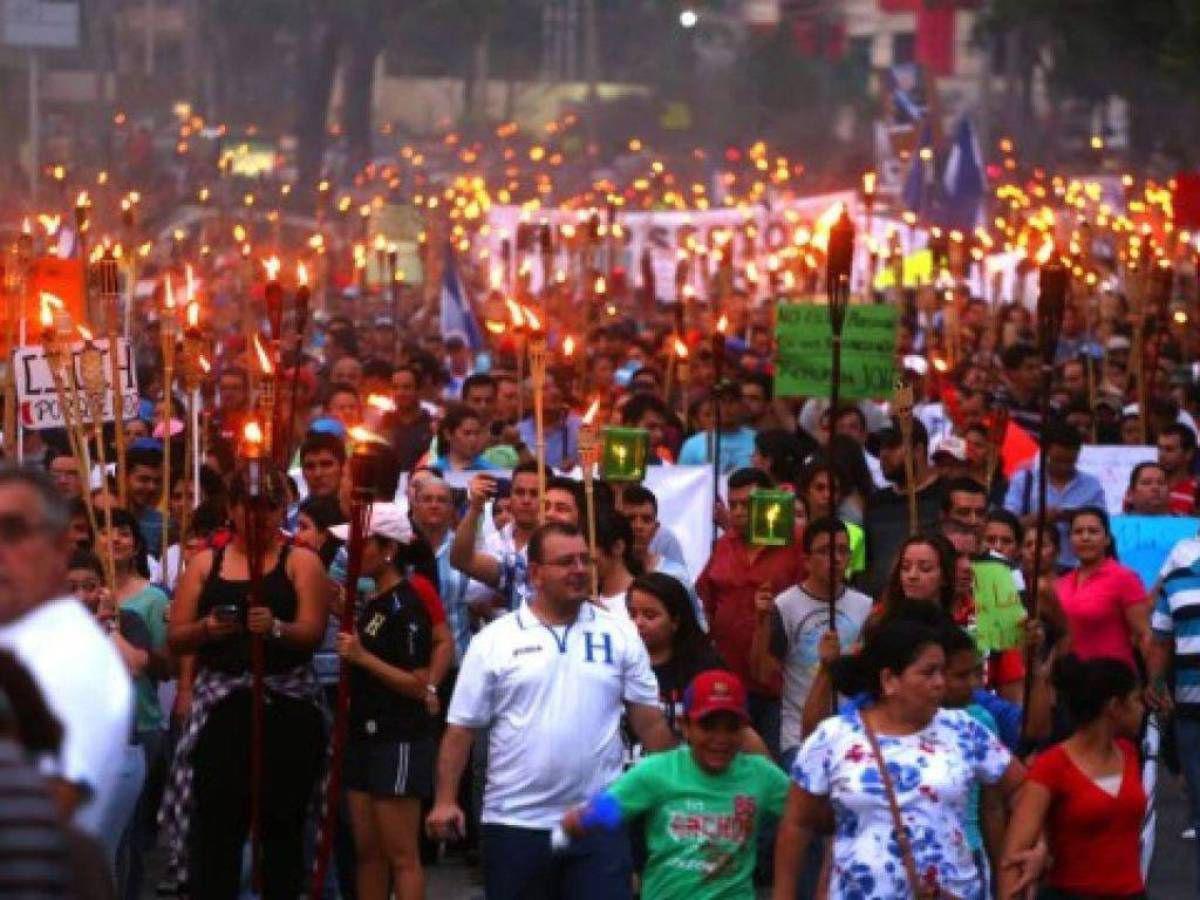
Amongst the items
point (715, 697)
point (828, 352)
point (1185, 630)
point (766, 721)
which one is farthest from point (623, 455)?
point (715, 697)

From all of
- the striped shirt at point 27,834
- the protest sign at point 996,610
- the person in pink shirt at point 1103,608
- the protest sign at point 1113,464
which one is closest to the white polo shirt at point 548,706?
the protest sign at point 996,610

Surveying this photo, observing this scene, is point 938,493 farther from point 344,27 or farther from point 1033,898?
point 344,27

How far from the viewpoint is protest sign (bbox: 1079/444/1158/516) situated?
58.0ft

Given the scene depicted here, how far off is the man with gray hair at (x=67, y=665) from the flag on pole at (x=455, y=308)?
21.1 m

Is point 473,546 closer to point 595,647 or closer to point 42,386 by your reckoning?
point 595,647

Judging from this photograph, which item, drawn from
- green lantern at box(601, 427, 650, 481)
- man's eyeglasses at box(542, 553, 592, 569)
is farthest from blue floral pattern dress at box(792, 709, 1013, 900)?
green lantern at box(601, 427, 650, 481)

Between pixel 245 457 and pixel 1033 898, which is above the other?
pixel 245 457

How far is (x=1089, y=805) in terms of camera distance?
9328 mm

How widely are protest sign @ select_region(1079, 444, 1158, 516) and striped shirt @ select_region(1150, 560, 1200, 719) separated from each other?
505 centimetres

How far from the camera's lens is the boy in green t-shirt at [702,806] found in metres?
9.28

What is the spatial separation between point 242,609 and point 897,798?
8.49 ft

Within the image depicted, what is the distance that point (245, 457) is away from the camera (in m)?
11.6

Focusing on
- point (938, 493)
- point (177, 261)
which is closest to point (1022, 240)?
point (177, 261)

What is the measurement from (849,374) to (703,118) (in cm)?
5374
